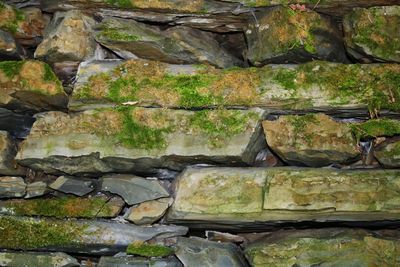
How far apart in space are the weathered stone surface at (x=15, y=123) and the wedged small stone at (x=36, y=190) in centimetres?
59

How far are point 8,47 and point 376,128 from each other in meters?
3.81

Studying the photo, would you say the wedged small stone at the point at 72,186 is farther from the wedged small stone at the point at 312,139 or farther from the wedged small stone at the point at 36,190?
the wedged small stone at the point at 312,139

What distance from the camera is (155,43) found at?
4.95 meters

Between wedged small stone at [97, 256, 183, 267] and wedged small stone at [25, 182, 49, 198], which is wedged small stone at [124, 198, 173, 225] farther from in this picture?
wedged small stone at [25, 182, 49, 198]

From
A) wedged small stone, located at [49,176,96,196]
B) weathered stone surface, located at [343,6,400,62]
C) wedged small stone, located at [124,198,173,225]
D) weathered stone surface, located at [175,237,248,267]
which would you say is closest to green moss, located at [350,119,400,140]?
weathered stone surface, located at [343,6,400,62]

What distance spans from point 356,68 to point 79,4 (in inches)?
114

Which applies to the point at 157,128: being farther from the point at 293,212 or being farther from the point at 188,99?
the point at 293,212

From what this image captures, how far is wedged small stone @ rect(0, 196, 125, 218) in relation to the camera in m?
4.87

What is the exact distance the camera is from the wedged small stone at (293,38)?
4688 millimetres

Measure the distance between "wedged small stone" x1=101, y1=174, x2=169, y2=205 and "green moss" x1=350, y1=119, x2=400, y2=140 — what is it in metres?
1.95

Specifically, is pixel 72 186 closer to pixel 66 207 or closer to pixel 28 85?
pixel 66 207

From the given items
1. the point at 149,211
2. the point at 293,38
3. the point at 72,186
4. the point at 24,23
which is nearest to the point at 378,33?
the point at 293,38

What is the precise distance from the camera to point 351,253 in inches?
174

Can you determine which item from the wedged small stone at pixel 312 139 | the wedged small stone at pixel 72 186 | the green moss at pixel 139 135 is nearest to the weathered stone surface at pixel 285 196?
the wedged small stone at pixel 312 139
